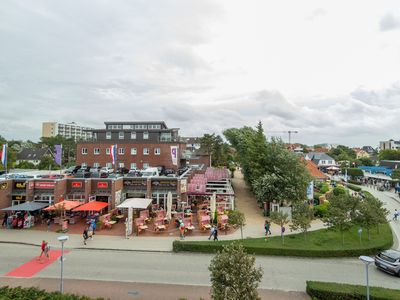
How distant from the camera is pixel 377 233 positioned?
72.2 ft

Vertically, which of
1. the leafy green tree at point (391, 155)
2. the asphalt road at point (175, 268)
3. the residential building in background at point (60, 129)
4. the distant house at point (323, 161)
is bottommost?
the asphalt road at point (175, 268)

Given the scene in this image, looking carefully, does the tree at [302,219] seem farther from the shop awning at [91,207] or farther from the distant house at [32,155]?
the distant house at [32,155]

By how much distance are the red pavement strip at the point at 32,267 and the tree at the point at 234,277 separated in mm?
11139

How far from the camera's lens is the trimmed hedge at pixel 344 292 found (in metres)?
11.1

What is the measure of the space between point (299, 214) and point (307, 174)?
9.83 meters

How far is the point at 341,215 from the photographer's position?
1897 centimetres

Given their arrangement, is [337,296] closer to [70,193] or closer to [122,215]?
[122,215]

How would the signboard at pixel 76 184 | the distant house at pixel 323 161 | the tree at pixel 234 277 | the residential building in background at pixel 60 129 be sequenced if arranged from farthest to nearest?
the residential building in background at pixel 60 129 < the distant house at pixel 323 161 < the signboard at pixel 76 184 < the tree at pixel 234 277

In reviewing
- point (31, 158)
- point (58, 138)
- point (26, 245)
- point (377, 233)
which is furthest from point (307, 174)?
point (58, 138)

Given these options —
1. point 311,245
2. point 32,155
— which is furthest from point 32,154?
point 311,245

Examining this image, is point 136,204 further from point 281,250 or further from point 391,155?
point 391,155

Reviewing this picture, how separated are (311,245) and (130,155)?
3239cm

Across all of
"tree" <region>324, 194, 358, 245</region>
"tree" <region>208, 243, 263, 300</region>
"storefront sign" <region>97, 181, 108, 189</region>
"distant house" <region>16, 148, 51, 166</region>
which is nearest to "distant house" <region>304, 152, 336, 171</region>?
"tree" <region>324, 194, 358, 245</region>

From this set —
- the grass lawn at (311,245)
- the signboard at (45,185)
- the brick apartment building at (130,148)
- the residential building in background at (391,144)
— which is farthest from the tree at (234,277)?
the residential building in background at (391,144)
